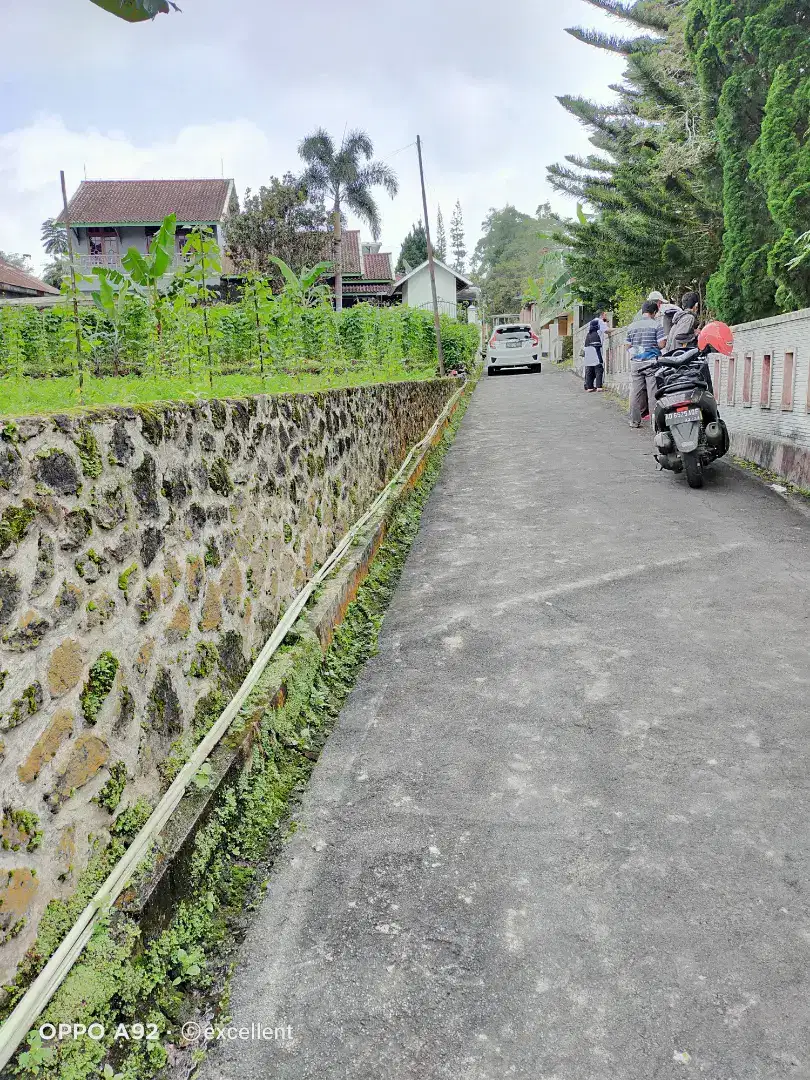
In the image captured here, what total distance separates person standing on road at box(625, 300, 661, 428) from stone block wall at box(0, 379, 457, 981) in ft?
23.6

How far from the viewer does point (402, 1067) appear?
6.68 feet

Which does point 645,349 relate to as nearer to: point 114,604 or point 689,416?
point 689,416

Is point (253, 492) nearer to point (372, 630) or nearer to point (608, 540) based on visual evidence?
point (372, 630)

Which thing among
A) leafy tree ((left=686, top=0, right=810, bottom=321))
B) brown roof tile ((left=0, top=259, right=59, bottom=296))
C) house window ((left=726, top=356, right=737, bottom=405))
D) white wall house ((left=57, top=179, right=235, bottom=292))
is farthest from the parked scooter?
white wall house ((left=57, top=179, right=235, bottom=292))

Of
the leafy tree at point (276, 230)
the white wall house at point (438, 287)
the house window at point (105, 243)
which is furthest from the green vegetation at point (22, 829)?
the white wall house at point (438, 287)

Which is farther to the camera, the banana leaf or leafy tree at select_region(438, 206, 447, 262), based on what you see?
leafy tree at select_region(438, 206, 447, 262)

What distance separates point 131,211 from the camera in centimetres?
4419

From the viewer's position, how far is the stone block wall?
7.18 ft

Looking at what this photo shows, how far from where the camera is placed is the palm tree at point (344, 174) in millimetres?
46531

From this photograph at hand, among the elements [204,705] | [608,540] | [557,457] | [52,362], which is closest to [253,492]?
[204,705]

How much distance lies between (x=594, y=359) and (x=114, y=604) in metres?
A: 20.1

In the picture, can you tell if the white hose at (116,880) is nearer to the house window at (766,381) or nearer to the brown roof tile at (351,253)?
the house window at (766,381)

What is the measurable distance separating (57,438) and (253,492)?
1.79m

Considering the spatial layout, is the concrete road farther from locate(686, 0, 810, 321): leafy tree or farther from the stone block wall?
locate(686, 0, 810, 321): leafy tree
